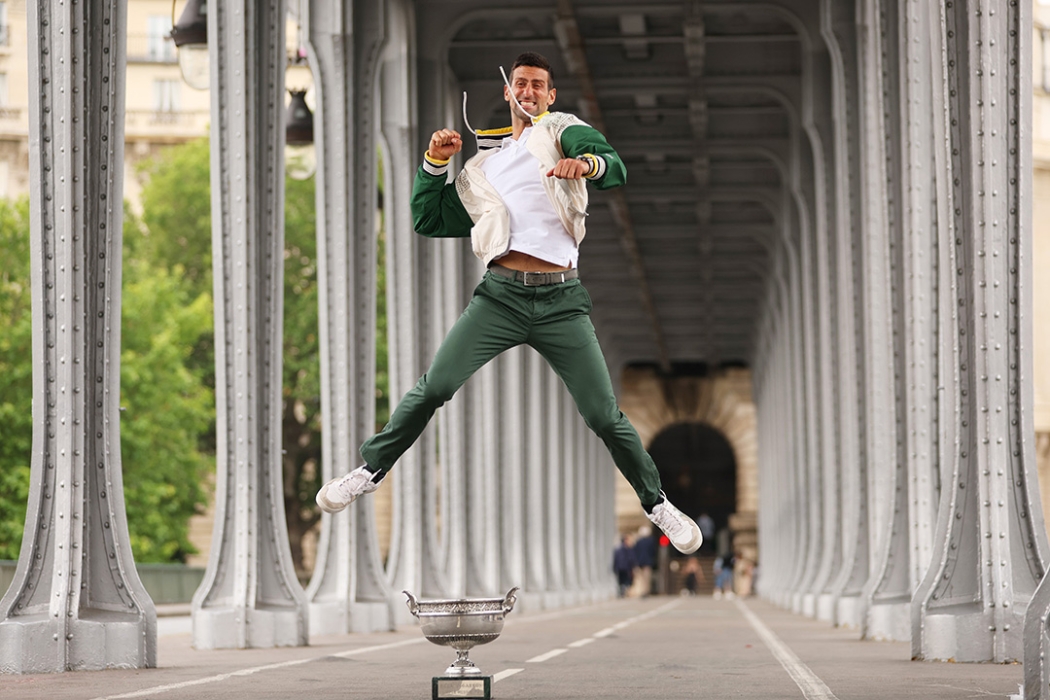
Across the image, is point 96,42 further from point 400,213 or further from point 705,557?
point 705,557

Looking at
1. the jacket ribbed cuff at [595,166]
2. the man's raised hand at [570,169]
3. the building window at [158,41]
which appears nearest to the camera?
the man's raised hand at [570,169]

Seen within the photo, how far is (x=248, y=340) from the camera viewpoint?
1809cm

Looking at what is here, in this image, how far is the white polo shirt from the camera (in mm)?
8445

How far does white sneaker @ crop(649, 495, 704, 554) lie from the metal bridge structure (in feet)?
5.54

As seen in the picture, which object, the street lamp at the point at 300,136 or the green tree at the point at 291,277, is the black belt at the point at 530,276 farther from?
the green tree at the point at 291,277

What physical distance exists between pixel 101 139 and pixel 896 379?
9611 millimetres

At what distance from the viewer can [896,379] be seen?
1991cm

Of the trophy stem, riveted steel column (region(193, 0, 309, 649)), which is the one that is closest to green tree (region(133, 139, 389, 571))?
riveted steel column (region(193, 0, 309, 649))

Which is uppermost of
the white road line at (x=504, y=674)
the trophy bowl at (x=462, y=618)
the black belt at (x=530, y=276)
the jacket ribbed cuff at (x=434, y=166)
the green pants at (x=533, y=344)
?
the jacket ribbed cuff at (x=434, y=166)

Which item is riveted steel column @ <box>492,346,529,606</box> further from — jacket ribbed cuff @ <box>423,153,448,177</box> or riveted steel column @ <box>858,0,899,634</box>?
jacket ribbed cuff @ <box>423,153,448,177</box>

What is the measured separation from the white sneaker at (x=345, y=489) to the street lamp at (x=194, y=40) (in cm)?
1169

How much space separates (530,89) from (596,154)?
1.61 feet

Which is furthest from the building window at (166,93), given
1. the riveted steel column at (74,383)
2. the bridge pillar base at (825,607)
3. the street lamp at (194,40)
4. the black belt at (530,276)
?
the black belt at (530,276)

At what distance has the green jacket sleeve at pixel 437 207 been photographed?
866 cm
